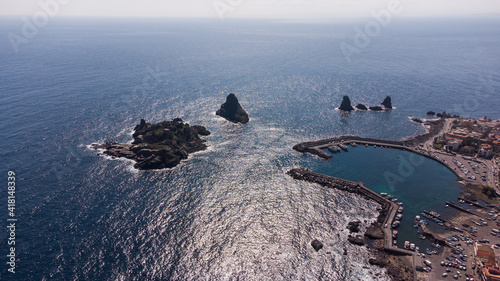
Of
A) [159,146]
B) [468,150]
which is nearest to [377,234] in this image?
[468,150]

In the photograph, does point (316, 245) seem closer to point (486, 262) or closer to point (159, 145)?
point (486, 262)

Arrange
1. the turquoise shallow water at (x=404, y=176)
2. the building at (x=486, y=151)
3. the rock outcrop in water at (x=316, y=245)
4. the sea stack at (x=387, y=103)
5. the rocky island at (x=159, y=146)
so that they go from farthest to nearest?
the sea stack at (x=387, y=103), the building at (x=486, y=151), the rocky island at (x=159, y=146), the turquoise shallow water at (x=404, y=176), the rock outcrop in water at (x=316, y=245)

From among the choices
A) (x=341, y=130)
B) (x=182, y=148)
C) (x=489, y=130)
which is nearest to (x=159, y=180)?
(x=182, y=148)

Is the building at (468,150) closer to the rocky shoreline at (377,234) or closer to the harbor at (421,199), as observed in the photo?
the harbor at (421,199)

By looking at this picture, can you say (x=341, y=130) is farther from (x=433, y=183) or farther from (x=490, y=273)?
(x=490, y=273)

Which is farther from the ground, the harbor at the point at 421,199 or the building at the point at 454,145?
the building at the point at 454,145

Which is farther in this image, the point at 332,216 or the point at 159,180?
the point at 159,180

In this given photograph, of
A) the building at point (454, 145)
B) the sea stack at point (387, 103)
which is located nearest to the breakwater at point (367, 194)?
the building at point (454, 145)
